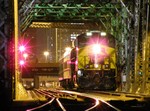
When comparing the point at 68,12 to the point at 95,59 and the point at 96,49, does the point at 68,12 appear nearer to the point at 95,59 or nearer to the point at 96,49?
the point at 96,49

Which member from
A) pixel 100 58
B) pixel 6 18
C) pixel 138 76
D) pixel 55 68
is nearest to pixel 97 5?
pixel 100 58

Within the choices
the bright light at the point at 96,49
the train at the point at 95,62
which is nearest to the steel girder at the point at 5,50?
the train at the point at 95,62

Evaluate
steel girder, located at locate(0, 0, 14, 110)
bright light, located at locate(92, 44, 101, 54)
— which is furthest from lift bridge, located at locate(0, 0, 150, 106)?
bright light, located at locate(92, 44, 101, 54)

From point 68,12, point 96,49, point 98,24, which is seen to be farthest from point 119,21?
point 98,24

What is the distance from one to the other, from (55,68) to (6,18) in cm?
5770

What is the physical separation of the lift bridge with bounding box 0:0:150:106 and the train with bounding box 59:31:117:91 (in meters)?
1.49

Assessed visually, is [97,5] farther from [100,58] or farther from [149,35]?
[149,35]

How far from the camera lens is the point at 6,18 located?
11.8 metres

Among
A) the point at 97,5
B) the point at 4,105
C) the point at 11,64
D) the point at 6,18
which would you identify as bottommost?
the point at 4,105

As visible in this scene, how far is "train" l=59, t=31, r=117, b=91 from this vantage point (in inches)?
1145

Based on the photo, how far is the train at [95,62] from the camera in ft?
95.5

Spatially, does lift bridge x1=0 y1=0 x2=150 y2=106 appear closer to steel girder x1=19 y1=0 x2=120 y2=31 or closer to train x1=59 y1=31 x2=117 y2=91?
steel girder x1=19 y1=0 x2=120 y2=31

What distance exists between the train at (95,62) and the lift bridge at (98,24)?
1.49m

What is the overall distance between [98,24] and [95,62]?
16.0 meters
